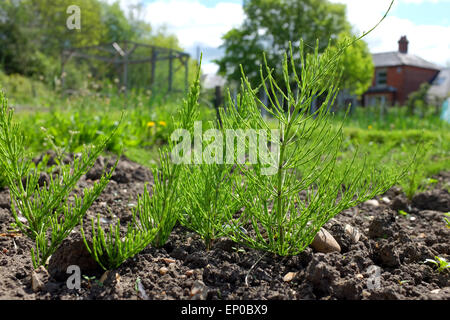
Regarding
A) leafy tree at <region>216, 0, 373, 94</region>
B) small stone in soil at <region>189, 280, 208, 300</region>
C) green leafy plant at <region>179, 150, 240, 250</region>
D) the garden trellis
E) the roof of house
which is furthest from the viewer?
the roof of house

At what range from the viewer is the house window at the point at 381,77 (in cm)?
4063

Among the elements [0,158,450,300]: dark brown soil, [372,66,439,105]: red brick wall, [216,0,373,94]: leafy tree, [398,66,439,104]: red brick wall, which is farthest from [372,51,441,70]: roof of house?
[0,158,450,300]: dark brown soil

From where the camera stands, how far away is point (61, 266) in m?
1.94

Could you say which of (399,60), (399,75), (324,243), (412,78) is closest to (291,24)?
(324,243)

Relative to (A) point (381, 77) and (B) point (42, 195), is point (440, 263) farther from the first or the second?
(A) point (381, 77)

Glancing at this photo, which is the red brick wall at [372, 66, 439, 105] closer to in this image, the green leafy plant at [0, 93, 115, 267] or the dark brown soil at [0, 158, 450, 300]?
the dark brown soil at [0, 158, 450, 300]

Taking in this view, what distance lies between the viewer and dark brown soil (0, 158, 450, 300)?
68.9 inches

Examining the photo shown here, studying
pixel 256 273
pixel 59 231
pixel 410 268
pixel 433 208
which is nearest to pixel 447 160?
pixel 433 208

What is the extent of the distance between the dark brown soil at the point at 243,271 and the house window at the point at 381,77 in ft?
137

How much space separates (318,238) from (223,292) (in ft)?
2.32

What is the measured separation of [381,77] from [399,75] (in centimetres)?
174

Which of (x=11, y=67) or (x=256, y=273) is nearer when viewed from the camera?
(x=256, y=273)

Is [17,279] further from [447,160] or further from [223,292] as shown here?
[447,160]
